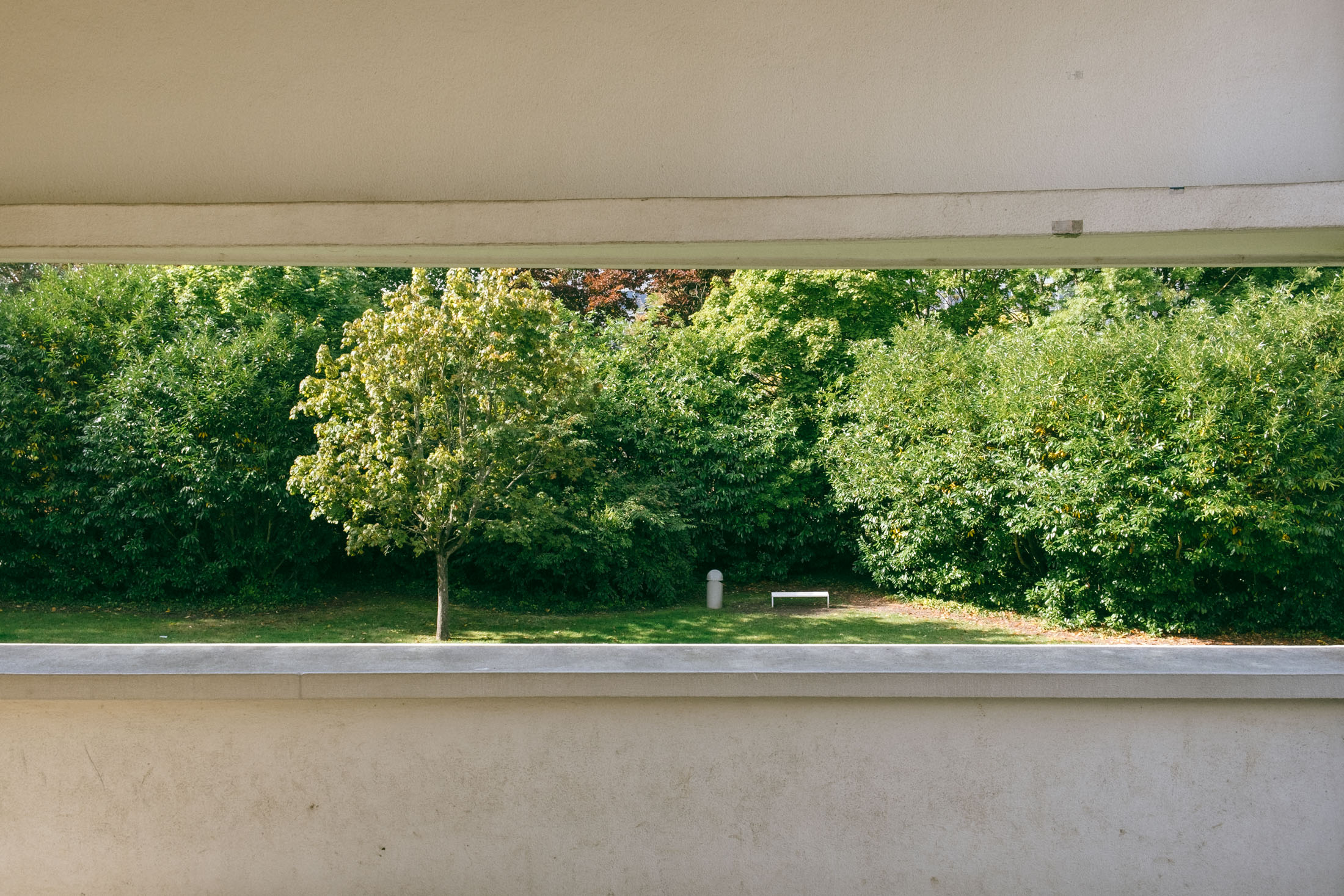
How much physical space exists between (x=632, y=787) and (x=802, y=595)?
27.2 feet

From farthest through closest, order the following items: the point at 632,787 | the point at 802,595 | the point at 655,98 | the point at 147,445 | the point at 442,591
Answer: the point at 802,595 < the point at 147,445 < the point at 442,591 < the point at 632,787 < the point at 655,98

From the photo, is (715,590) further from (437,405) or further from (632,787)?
(632,787)

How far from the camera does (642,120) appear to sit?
6.25 feet

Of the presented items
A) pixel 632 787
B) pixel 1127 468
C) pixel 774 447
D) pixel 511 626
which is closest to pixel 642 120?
pixel 632 787

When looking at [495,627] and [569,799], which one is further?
[495,627]

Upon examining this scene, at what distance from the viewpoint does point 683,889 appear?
2.11 metres

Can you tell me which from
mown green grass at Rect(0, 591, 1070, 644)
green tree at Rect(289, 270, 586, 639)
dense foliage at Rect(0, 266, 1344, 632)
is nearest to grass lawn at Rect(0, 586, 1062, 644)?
mown green grass at Rect(0, 591, 1070, 644)

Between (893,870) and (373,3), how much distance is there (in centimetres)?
224

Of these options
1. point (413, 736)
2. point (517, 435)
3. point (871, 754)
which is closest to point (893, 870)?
point (871, 754)

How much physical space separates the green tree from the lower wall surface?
5.74 meters

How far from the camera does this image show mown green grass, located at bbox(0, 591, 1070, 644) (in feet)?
29.5

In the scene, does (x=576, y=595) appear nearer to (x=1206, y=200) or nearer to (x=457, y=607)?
(x=457, y=607)

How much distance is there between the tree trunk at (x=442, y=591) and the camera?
8.78m

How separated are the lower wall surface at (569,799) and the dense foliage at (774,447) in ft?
19.9
